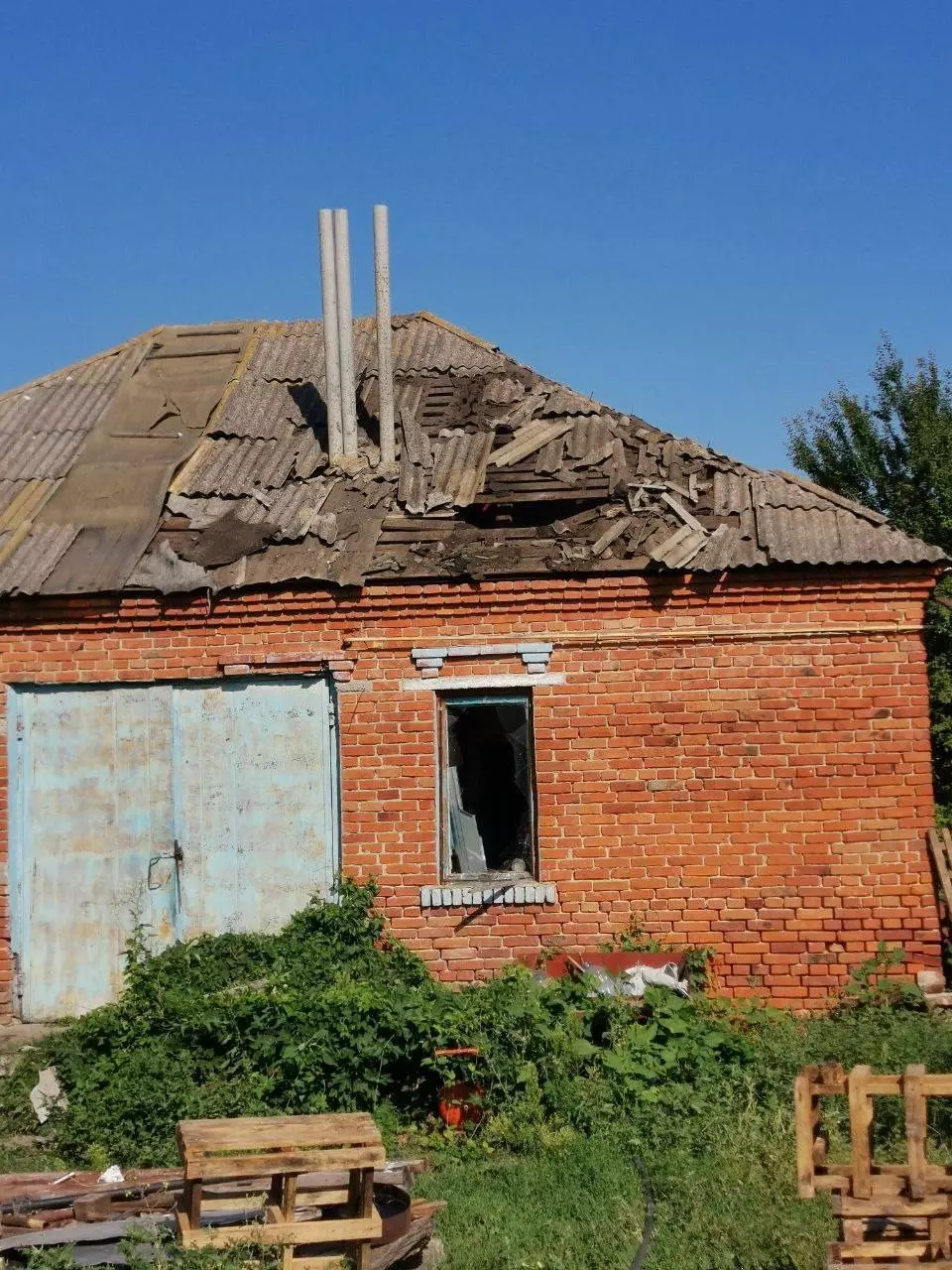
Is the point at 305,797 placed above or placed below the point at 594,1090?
above

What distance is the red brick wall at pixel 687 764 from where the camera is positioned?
961 centimetres

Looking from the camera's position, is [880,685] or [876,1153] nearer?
[876,1153]

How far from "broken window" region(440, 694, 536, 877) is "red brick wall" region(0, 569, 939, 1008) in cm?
20

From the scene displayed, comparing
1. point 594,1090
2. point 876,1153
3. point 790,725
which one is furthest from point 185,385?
point 876,1153

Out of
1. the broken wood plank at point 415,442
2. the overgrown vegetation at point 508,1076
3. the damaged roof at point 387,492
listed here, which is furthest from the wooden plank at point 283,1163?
the broken wood plank at point 415,442

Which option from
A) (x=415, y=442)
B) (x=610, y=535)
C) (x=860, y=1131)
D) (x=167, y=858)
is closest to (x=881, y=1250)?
(x=860, y=1131)

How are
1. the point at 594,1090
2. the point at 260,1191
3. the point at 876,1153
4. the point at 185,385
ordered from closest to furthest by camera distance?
1. the point at 260,1191
2. the point at 876,1153
3. the point at 594,1090
4. the point at 185,385

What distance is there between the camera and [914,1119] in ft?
17.1

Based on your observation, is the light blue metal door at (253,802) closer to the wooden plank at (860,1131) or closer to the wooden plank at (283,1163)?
the wooden plank at (283,1163)

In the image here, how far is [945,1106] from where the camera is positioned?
7133 mm

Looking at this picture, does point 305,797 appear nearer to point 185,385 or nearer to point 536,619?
point 536,619

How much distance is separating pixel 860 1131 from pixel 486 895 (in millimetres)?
4685

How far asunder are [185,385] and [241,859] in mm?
4857

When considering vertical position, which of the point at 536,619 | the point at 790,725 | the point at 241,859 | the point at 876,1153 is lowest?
the point at 876,1153
